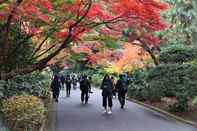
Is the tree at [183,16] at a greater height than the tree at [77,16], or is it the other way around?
the tree at [183,16]

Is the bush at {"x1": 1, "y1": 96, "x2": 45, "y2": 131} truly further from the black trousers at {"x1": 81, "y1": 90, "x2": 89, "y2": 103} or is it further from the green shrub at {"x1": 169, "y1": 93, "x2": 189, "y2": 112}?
the black trousers at {"x1": 81, "y1": 90, "x2": 89, "y2": 103}

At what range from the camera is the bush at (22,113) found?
1367 cm

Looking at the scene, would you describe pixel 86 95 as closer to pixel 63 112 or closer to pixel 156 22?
→ pixel 63 112

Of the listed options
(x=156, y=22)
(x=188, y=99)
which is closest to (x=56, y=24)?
(x=156, y=22)

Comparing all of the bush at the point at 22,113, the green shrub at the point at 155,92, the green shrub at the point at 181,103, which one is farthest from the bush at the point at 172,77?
the bush at the point at 22,113

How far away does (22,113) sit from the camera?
13.9 m

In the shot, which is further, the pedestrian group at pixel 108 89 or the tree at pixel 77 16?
the pedestrian group at pixel 108 89

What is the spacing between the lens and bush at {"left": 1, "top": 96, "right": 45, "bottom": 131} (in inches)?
538

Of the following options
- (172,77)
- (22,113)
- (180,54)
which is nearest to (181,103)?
(172,77)

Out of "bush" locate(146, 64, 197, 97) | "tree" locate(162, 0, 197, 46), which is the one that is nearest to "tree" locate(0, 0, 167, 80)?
"tree" locate(162, 0, 197, 46)

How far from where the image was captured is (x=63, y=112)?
2330 centimetres

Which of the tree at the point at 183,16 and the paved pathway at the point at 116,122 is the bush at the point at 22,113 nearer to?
the paved pathway at the point at 116,122

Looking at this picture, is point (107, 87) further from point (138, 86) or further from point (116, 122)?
point (138, 86)

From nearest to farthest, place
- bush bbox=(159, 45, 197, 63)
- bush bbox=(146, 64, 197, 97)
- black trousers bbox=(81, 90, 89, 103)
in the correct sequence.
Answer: bush bbox=(146, 64, 197, 97), bush bbox=(159, 45, 197, 63), black trousers bbox=(81, 90, 89, 103)
